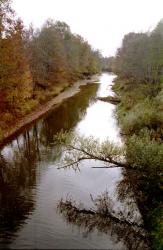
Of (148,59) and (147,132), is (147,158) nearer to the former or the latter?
(147,132)

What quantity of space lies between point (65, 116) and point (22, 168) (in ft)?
67.1

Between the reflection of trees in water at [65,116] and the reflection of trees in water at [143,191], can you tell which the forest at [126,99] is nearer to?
the reflection of trees in water at [143,191]

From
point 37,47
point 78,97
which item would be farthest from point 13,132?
point 78,97

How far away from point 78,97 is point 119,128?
26.8m

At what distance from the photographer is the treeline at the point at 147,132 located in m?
19.1

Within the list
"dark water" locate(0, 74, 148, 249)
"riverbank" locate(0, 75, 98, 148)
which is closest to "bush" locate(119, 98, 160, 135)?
"dark water" locate(0, 74, 148, 249)

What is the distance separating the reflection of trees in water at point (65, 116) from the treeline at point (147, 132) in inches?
243

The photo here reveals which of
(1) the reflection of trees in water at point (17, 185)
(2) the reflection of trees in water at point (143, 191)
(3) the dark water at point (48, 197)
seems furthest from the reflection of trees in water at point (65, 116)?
(2) the reflection of trees in water at point (143, 191)

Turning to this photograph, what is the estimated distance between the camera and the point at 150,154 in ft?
64.1

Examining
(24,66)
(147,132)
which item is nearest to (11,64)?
(24,66)

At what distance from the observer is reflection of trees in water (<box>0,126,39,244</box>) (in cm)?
1760

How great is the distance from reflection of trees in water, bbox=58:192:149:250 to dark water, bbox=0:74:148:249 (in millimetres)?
53

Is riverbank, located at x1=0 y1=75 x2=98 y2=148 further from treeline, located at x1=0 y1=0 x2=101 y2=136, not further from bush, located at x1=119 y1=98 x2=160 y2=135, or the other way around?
bush, located at x1=119 y1=98 x2=160 y2=135

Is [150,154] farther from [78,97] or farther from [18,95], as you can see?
[78,97]
